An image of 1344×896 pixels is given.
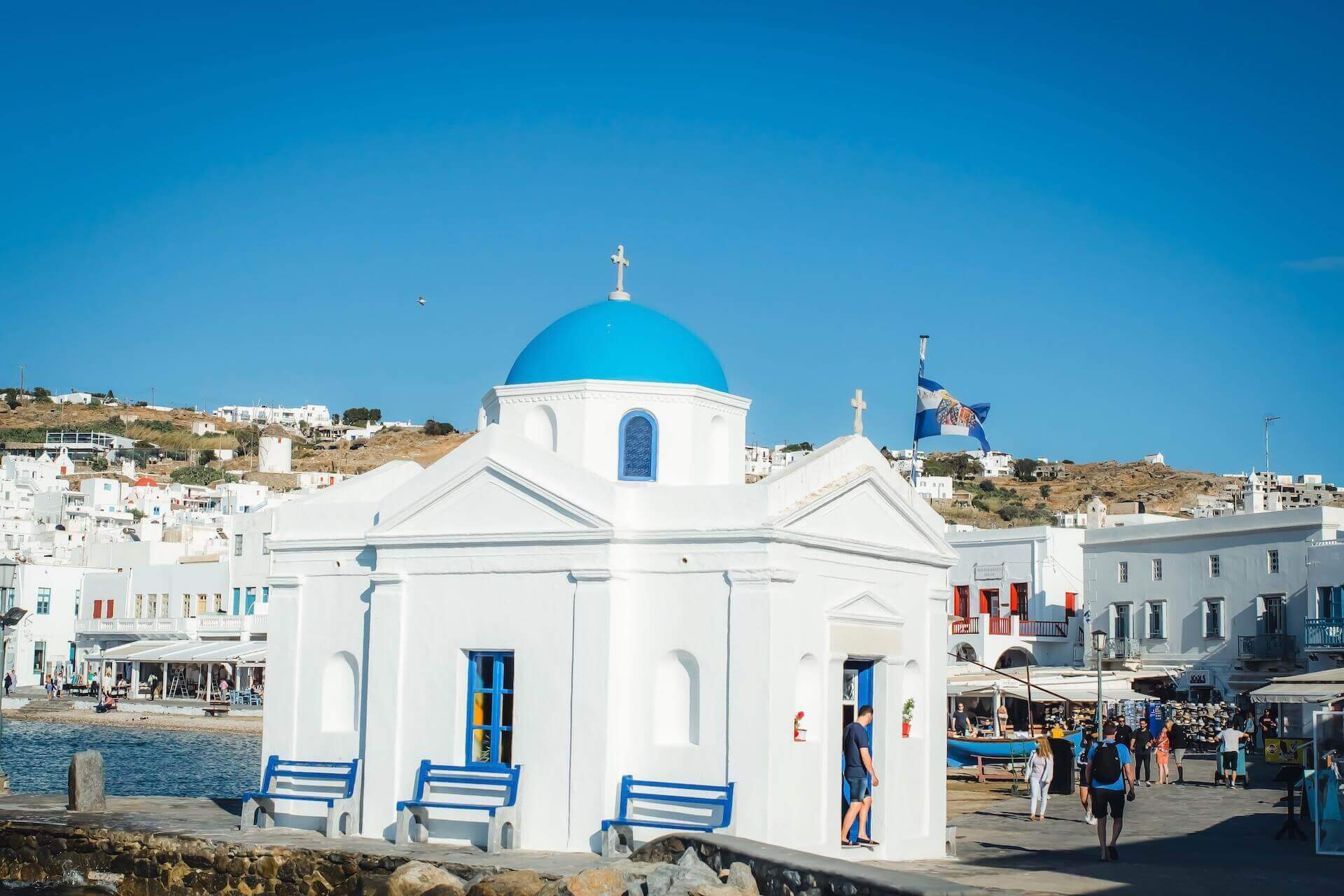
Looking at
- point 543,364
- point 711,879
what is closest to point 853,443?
point 543,364

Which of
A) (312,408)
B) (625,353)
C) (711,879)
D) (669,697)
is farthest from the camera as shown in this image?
(312,408)

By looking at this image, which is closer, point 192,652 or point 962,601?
point 962,601

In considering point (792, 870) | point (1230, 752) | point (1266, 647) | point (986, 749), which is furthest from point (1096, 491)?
point (792, 870)

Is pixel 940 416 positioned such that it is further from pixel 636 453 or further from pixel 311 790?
pixel 311 790

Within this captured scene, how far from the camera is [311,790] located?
663 inches

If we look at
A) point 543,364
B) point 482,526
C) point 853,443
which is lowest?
point 482,526

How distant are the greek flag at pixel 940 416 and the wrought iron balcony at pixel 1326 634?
1613cm

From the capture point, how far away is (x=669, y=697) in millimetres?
15398

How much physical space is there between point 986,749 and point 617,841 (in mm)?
18655

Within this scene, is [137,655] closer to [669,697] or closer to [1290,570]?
[1290,570]

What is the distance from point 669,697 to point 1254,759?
22.2m

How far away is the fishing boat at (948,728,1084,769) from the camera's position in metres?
31.1

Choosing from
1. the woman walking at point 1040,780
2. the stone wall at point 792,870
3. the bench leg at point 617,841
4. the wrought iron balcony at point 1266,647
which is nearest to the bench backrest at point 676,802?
the bench leg at point 617,841

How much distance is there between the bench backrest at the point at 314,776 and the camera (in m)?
16.5
